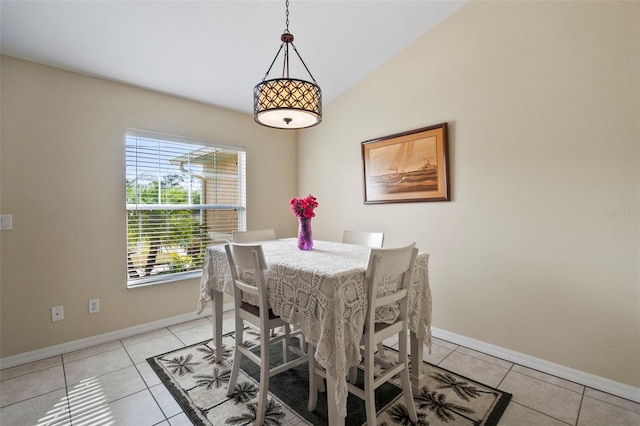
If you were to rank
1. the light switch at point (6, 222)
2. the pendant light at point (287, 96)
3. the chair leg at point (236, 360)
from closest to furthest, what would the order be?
the pendant light at point (287, 96), the chair leg at point (236, 360), the light switch at point (6, 222)

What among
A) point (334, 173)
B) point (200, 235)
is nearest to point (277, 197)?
point (334, 173)

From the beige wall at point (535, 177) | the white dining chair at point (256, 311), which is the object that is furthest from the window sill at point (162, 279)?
the beige wall at point (535, 177)

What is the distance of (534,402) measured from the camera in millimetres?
1835

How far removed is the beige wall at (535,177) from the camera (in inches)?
74.2

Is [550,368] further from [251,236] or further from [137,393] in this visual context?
[137,393]

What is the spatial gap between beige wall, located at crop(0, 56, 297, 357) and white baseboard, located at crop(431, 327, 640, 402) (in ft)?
9.12

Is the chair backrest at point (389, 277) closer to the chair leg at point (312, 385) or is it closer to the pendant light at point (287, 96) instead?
the chair leg at point (312, 385)

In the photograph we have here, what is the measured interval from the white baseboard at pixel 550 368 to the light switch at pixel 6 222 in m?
3.62

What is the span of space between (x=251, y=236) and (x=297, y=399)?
1417 mm

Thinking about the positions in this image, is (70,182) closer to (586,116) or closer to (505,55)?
(505,55)

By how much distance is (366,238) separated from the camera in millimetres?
2602

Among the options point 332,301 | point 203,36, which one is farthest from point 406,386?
point 203,36

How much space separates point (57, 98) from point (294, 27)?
6.67ft

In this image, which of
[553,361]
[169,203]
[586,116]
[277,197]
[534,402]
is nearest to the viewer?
[534,402]
